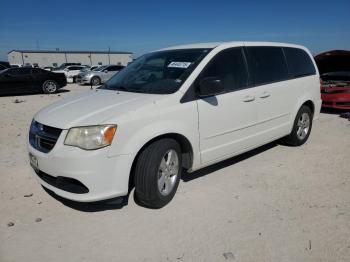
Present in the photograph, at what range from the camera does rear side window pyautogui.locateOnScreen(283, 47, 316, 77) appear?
543 cm

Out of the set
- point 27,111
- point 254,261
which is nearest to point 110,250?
point 254,261

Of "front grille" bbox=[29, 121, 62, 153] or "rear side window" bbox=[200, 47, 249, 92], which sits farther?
"rear side window" bbox=[200, 47, 249, 92]

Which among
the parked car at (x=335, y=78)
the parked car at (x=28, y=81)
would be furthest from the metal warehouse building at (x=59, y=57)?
the parked car at (x=335, y=78)

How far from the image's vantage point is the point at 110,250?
289 centimetres

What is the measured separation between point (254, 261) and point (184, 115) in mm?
1655

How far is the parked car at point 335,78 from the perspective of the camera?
350 inches

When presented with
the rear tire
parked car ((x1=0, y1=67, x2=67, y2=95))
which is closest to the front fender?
the rear tire

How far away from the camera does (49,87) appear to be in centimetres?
1619

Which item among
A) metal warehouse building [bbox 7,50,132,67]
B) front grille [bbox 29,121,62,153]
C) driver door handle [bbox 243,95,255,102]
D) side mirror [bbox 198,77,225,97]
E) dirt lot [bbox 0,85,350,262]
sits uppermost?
metal warehouse building [bbox 7,50,132,67]

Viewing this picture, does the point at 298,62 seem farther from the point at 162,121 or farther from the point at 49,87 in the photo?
the point at 49,87

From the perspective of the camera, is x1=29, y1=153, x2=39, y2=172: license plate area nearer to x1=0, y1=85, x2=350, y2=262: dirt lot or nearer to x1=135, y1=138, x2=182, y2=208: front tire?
x1=0, y1=85, x2=350, y2=262: dirt lot

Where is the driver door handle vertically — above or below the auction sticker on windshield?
below

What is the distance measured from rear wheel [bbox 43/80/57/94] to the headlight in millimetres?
14152

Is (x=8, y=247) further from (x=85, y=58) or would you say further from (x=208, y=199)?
(x=85, y=58)
